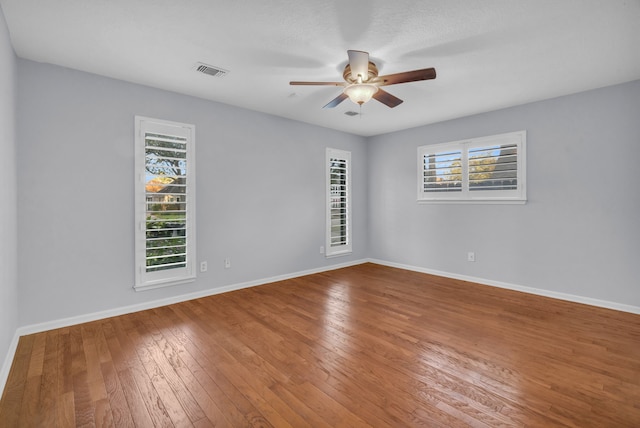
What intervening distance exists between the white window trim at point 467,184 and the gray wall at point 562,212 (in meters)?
0.08

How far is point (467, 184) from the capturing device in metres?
4.65

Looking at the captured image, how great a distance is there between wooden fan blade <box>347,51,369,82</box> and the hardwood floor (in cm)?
238

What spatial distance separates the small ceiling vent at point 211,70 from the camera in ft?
9.64

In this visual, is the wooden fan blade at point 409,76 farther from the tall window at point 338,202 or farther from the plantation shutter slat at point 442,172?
the tall window at point 338,202

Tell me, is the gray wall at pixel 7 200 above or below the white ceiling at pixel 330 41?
below

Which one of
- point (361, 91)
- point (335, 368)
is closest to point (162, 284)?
point (335, 368)

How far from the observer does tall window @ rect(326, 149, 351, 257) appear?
5.44 meters

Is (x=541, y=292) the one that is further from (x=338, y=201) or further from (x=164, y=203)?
(x=164, y=203)

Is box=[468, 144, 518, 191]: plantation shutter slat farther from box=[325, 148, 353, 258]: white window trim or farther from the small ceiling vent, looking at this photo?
the small ceiling vent

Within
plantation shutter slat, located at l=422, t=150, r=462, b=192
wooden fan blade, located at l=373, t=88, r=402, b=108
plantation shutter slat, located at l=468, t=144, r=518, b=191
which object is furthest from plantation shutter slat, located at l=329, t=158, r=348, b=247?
wooden fan blade, located at l=373, t=88, r=402, b=108

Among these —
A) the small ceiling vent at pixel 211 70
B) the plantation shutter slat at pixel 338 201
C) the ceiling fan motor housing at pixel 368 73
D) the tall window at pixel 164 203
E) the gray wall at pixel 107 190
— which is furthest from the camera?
the plantation shutter slat at pixel 338 201

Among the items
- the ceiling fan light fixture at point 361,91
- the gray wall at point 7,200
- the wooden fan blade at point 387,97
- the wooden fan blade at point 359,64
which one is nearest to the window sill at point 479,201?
the wooden fan blade at point 387,97

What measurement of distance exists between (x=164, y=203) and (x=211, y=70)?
1.61 meters

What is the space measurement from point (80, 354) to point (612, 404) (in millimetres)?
3789
